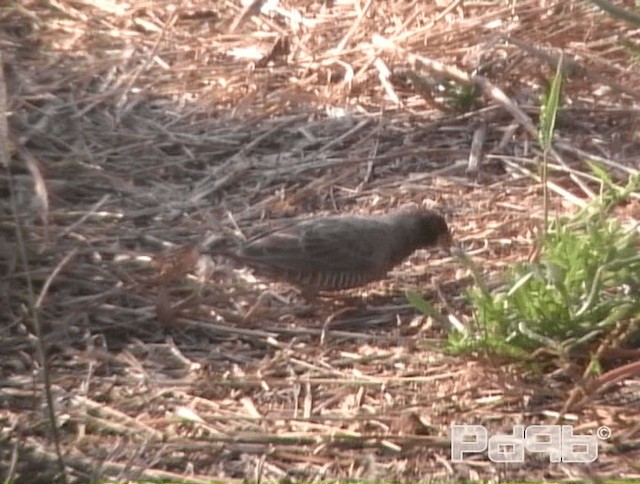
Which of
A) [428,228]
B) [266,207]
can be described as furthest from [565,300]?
[266,207]

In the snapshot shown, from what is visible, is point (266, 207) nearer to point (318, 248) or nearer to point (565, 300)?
point (318, 248)

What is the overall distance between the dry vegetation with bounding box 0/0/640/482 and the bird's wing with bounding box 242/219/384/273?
15cm

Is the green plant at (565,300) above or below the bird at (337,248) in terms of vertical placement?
below

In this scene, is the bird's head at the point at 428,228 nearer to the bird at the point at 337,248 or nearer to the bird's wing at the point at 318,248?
the bird at the point at 337,248

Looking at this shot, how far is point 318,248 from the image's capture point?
480cm

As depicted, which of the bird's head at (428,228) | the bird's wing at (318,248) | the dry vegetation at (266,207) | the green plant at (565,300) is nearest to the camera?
the dry vegetation at (266,207)

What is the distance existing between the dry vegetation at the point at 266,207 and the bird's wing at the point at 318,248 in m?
0.15

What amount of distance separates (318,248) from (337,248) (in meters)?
0.06

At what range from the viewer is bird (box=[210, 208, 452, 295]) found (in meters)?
4.73

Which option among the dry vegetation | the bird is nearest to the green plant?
the dry vegetation

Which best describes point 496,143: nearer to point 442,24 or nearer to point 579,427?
point 442,24

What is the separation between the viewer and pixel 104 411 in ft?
13.2

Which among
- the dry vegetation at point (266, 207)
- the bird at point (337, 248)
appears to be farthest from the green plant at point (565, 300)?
the bird at point (337, 248)

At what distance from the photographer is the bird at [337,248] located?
15.5ft
